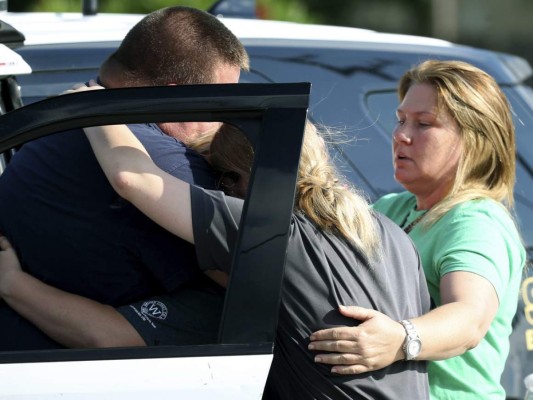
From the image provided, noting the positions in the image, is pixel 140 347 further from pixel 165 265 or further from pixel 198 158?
pixel 198 158

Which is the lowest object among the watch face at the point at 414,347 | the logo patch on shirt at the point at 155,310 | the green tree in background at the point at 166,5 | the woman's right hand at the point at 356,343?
the green tree in background at the point at 166,5

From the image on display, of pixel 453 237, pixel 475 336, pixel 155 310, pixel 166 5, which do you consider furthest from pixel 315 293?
pixel 166 5

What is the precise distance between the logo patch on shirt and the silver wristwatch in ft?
1.71

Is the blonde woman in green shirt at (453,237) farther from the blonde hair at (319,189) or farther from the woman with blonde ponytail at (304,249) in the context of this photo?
the blonde hair at (319,189)

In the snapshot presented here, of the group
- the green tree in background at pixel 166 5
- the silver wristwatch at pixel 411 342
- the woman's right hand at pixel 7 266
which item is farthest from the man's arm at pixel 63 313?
the green tree in background at pixel 166 5

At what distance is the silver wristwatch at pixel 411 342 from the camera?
2275 millimetres

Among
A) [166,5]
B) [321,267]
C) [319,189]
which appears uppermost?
[319,189]

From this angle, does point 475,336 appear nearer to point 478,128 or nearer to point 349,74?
point 478,128

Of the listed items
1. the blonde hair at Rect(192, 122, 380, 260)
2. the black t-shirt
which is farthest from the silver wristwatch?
the black t-shirt

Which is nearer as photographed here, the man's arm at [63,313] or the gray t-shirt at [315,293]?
the gray t-shirt at [315,293]

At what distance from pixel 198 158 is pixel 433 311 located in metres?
0.64

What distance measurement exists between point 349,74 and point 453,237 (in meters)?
1.17

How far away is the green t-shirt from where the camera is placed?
8.63 feet

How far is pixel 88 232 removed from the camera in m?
2.35
